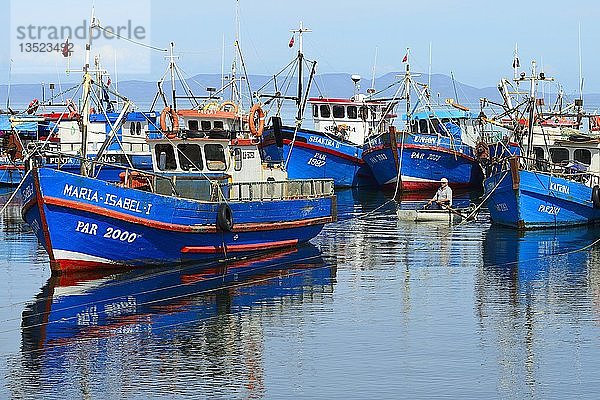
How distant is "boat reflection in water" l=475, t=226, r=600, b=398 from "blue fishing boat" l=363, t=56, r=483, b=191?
15783mm

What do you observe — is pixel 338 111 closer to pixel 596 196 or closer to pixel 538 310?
pixel 596 196

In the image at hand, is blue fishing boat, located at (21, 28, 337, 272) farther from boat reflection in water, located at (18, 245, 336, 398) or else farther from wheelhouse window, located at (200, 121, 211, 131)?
wheelhouse window, located at (200, 121, 211, 131)

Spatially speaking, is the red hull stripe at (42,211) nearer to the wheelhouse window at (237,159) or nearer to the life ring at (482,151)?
the wheelhouse window at (237,159)

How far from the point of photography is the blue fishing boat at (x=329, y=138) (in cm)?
4309

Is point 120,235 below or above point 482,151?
below

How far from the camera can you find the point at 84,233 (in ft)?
66.4

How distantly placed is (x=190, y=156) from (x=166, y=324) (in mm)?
7484

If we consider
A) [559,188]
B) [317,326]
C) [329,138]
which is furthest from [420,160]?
[317,326]

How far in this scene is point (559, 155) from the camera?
3184cm

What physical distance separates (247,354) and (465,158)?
31.3 metres

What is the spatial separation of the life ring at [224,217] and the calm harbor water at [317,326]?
757 mm

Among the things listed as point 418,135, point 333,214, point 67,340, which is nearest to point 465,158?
point 418,135

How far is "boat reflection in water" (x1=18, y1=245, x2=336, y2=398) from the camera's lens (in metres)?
13.4

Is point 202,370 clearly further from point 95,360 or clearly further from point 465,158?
point 465,158
